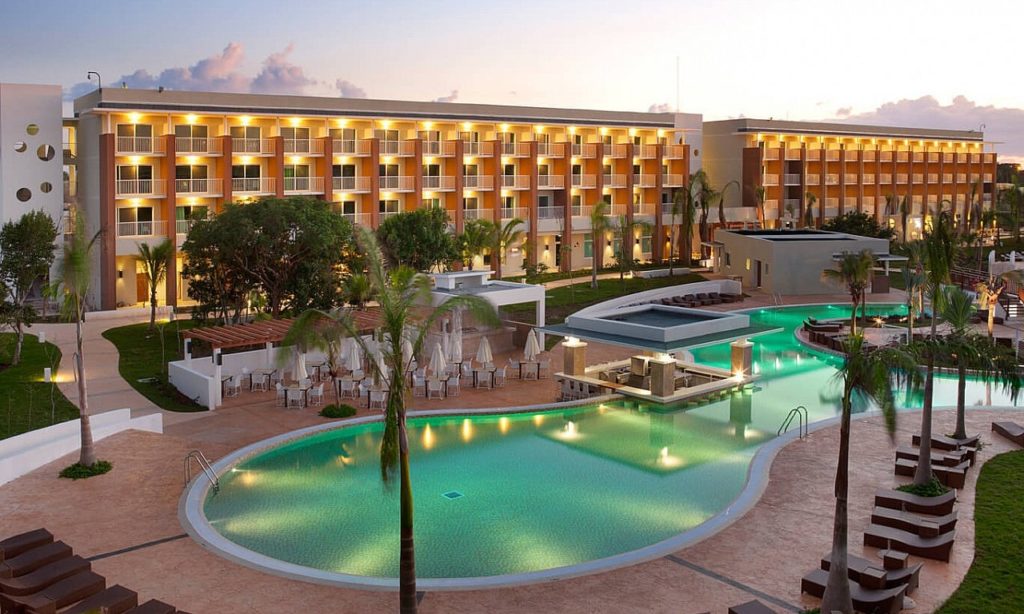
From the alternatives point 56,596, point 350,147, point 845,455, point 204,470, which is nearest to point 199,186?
point 350,147

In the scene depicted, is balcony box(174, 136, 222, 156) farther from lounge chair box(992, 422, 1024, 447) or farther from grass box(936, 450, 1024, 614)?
grass box(936, 450, 1024, 614)

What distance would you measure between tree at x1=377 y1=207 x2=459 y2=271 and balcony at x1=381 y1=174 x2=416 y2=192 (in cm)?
1119

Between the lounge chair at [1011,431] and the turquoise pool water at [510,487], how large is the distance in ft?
11.0

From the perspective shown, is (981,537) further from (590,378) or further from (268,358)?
(268,358)

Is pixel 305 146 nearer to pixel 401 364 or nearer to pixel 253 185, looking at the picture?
pixel 253 185

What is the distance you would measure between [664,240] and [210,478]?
50.6 meters

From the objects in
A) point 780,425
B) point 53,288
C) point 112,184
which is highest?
point 112,184

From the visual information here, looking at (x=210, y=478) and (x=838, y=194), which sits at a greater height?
(x=838, y=194)

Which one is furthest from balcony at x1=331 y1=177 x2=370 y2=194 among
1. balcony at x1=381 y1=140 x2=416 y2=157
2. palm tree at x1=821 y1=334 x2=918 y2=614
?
palm tree at x1=821 y1=334 x2=918 y2=614

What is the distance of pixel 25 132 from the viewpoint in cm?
4288

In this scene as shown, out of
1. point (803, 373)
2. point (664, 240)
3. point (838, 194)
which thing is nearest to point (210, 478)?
point (803, 373)

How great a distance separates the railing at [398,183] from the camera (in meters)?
51.4

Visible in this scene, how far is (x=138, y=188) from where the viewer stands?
143 feet

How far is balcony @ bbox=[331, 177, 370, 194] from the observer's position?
162 feet
